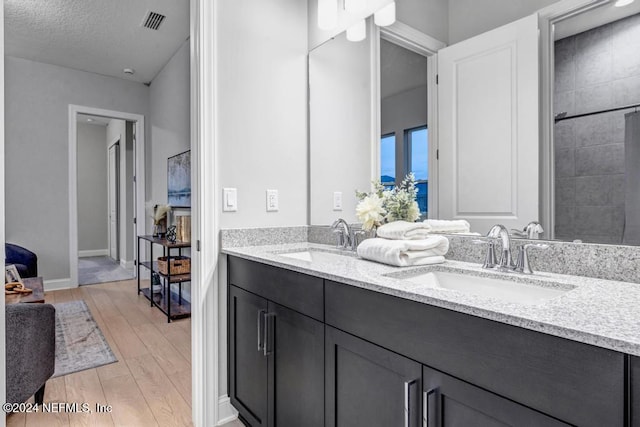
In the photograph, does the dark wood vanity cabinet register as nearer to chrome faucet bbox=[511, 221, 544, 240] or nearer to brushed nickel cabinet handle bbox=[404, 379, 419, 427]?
brushed nickel cabinet handle bbox=[404, 379, 419, 427]

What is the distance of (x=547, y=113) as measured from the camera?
1.25m

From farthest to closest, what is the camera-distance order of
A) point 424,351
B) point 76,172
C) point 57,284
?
point 76,172 → point 57,284 → point 424,351

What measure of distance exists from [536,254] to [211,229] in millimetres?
1371

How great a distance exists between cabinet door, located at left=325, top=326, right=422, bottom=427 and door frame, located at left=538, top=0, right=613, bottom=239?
2.29ft

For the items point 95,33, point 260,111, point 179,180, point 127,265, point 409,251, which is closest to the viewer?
point 409,251

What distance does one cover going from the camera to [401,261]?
134 centimetres

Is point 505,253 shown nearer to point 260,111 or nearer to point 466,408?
point 466,408

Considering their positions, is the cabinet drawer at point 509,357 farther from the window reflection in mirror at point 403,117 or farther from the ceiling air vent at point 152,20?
the ceiling air vent at point 152,20

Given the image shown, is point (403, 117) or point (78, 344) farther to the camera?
point (78, 344)

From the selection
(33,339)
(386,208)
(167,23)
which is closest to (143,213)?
(167,23)

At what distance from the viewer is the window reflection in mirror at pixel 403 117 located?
163 cm

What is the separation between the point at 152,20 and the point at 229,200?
2.66 m

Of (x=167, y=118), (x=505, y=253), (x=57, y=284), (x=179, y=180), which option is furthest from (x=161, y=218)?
(x=505, y=253)

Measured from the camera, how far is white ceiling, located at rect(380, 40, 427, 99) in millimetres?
1653
